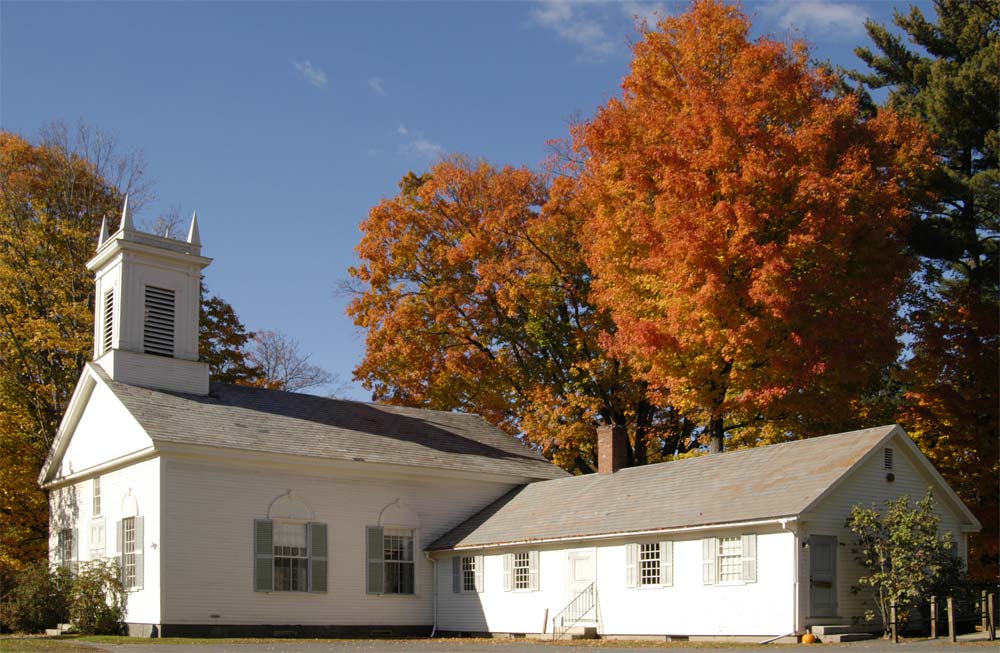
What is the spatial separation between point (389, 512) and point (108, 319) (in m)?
9.68

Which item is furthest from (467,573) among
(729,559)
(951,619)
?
(951,619)

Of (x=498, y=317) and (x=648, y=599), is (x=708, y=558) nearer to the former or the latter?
(x=648, y=599)

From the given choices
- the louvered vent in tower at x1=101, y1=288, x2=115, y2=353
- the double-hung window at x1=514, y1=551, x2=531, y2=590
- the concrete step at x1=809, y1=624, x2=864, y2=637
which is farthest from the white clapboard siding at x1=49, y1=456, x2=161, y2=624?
the concrete step at x1=809, y1=624, x2=864, y2=637

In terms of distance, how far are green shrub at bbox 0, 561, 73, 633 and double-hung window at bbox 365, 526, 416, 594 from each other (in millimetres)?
7627

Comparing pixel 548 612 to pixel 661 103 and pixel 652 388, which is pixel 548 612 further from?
pixel 661 103

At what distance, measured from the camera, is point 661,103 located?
3188 centimetres

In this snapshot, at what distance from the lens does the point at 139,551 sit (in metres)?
27.9

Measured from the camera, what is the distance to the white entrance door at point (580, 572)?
89.9ft

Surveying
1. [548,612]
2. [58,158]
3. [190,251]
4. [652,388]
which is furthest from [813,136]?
[58,158]

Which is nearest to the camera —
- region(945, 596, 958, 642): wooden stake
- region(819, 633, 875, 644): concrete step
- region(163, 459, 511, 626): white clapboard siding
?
region(945, 596, 958, 642): wooden stake

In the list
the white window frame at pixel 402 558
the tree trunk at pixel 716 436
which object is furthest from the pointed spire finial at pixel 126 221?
the tree trunk at pixel 716 436

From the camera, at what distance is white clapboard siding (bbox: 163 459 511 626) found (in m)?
27.5

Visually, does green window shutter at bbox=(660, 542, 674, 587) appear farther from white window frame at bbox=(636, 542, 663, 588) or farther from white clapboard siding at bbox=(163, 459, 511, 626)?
white clapboard siding at bbox=(163, 459, 511, 626)

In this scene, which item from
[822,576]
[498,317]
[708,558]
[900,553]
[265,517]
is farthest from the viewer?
[498,317]
